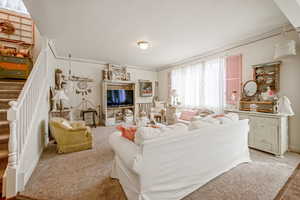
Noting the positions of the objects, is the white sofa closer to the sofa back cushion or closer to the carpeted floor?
the sofa back cushion

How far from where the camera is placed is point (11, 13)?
3707mm

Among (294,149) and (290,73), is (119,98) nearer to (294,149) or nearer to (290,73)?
(290,73)

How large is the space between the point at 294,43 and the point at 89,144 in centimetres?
486

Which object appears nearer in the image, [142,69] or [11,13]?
[11,13]

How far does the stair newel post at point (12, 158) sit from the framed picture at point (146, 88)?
503 cm

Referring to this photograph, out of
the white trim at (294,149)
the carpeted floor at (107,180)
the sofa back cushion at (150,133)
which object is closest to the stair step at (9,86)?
the carpeted floor at (107,180)

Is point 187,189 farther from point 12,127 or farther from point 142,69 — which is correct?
point 142,69

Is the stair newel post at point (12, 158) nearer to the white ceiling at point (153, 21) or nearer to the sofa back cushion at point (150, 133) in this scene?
the sofa back cushion at point (150, 133)

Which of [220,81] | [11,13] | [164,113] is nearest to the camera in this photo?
[11,13]

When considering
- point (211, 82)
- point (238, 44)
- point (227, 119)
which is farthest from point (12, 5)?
point (238, 44)

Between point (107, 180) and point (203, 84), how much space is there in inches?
160

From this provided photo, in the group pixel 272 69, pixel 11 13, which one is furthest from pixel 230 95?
pixel 11 13

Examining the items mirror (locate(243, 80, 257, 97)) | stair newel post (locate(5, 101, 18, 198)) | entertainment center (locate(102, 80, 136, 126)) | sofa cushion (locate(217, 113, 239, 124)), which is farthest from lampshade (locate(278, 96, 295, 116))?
entertainment center (locate(102, 80, 136, 126))

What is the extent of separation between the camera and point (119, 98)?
572 cm
